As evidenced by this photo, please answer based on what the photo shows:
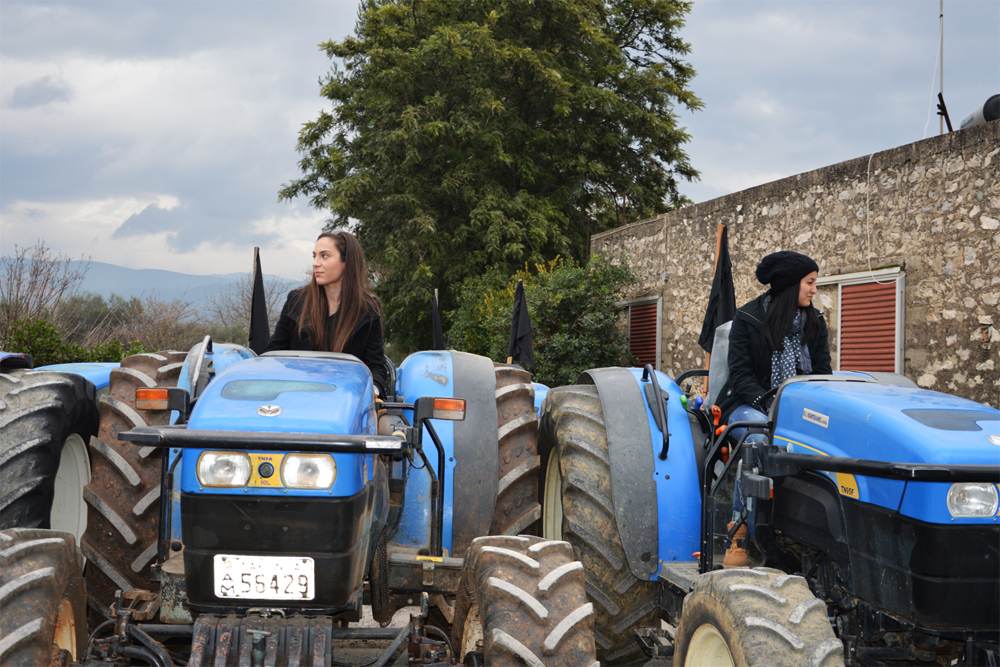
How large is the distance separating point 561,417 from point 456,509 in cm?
73

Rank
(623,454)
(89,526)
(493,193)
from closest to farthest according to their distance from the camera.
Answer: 1. (89,526)
2. (623,454)
3. (493,193)

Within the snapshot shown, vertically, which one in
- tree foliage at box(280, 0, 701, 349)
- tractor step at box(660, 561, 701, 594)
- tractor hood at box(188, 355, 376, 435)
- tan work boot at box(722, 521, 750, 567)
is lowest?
tractor step at box(660, 561, 701, 594)

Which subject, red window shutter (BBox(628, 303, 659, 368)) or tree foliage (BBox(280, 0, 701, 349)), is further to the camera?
tree foliage (BBox(280, 0, 701, 349))

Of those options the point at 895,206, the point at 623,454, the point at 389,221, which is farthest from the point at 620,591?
the point at 389,221

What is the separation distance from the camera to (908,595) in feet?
7.78

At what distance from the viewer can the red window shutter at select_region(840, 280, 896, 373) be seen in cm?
833

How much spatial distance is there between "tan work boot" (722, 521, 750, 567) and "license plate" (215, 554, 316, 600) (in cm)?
167

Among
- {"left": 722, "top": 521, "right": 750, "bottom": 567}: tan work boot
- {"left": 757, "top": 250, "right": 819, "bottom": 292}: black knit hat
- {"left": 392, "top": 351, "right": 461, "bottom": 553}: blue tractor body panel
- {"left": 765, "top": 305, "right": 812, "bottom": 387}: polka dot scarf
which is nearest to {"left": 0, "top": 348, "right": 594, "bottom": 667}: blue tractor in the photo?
{"left": 392, "top": 351, "right": 461, "bottom": 553}: blue tractor body panel

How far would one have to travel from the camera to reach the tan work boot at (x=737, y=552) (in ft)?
10.7

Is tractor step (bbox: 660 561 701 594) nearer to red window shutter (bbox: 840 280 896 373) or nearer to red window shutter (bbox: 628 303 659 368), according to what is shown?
red window shutter (bbox: 840 280 896 373)

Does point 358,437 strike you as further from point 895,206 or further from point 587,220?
point 587,220

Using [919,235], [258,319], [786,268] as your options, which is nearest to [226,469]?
[786,268]

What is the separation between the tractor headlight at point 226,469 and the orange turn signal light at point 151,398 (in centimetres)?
86

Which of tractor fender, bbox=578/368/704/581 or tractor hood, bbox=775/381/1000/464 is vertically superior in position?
tractor hood, bbox=775/381/1000/464
